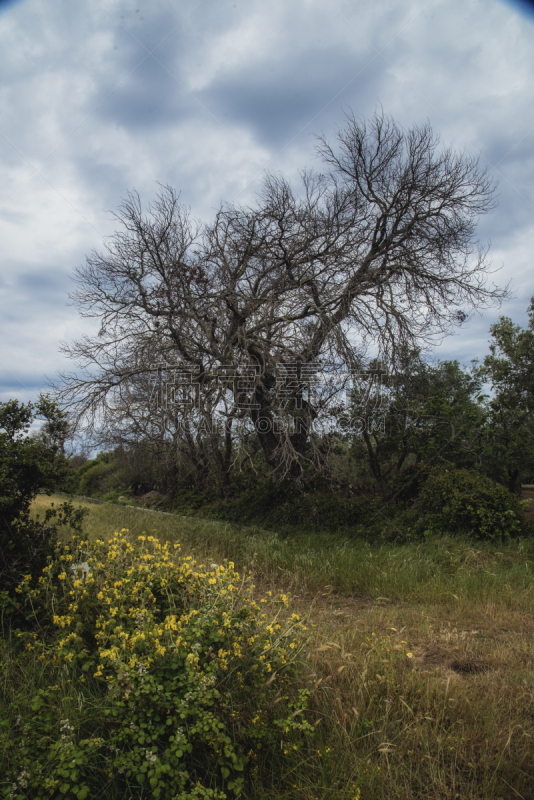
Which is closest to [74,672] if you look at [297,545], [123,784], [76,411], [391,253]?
[123,784]

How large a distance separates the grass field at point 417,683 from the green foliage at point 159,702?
0.24 meters

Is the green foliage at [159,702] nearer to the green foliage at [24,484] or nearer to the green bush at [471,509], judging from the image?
the green foliage at [24,484]

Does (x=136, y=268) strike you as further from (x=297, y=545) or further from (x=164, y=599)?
(x=164, y=599)

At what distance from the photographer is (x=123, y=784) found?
2.33 metres

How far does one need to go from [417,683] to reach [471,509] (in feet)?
18.3

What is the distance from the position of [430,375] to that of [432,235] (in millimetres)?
4314

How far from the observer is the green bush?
7840 millimetres

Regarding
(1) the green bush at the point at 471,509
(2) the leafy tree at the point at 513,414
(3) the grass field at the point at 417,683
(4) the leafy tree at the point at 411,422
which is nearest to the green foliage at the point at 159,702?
(3) the grass field at the point at 417,683

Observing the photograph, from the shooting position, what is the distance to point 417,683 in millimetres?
3016

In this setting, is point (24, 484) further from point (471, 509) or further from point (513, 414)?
point (513, 414)

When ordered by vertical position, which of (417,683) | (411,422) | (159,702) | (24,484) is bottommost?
(417,683)

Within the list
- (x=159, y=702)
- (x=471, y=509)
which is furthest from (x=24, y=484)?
(x=471, y=509)

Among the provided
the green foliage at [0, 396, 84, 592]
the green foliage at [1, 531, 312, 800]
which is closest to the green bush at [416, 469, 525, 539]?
the green foliage at [1, 531, 312, 800]

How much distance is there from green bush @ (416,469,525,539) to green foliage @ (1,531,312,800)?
5.65m
